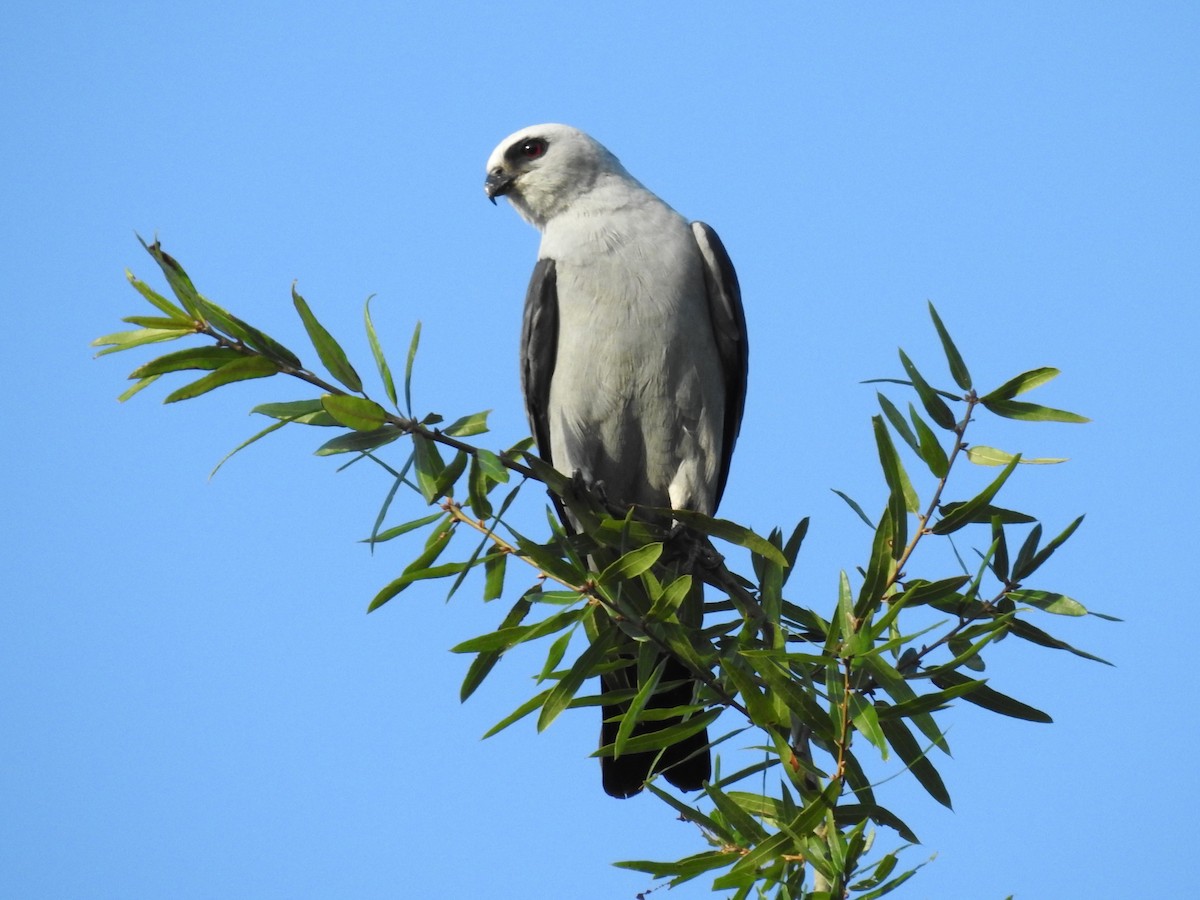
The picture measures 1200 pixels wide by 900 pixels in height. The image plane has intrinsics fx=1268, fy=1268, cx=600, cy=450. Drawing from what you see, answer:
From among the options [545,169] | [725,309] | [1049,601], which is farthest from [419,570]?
[545,169]

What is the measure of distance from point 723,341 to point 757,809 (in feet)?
10.9

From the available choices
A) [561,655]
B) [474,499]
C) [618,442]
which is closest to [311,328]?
[474,499]

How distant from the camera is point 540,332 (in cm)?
666

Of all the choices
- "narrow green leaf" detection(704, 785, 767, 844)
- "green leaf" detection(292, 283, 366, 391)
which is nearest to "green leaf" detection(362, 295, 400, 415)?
"green leaf" detection(292, 283, 366, 391)

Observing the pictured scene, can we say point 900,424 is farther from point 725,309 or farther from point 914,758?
point 725,309

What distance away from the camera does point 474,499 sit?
4.04 meters

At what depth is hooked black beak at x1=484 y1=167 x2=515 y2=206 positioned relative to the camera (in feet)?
24.6

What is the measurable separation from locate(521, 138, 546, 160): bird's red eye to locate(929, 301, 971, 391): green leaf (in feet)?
12.8

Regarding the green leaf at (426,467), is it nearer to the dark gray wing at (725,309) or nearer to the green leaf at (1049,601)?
the green leaf at (1049,601)

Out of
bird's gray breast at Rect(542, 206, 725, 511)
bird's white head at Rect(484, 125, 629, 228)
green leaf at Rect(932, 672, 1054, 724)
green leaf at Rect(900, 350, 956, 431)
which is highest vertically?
bird's white head at Rect(484, 125, 629, 228)

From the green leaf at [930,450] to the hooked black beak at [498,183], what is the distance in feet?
13.1

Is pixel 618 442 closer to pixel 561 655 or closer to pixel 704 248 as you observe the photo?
pixel 704 248

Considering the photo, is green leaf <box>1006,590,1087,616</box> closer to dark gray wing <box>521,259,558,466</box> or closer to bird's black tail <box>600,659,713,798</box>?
bird's black tail <box>600,659,713,798</box>

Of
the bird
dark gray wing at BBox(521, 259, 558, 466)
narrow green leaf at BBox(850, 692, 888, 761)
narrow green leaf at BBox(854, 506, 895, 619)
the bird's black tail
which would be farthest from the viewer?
dark gray wing at BBox(521, 259, 558, 466)
